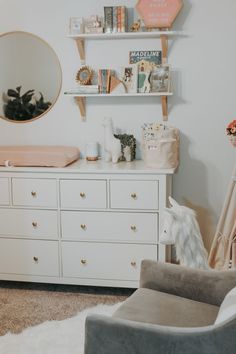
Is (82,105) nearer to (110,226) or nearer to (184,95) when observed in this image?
(184,95)

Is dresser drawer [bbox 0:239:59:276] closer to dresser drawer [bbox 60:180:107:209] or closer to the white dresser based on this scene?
the white dresser

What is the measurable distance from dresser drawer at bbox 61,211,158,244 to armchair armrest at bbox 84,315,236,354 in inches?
56.0

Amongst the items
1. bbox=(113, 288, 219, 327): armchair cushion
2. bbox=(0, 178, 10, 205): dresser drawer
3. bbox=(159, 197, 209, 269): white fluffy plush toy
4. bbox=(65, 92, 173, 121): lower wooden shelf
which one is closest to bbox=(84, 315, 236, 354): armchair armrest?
→ bbox=(113, 288, 219, 327): armchair cushion

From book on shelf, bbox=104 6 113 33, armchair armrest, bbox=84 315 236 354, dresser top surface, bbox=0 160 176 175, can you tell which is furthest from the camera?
book on shelf, bbox=104 6 113 33

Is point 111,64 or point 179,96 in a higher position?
point 111,64

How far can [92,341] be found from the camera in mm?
1538

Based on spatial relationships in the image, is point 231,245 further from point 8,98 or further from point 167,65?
point 8,98

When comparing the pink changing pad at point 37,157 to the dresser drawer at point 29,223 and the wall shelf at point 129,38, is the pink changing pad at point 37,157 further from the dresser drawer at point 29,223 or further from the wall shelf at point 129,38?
the wall shelf at point 129,38

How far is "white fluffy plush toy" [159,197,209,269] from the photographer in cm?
231

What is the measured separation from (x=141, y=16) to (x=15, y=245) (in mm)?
1720

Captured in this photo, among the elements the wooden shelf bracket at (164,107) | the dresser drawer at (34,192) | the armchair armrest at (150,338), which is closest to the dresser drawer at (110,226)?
the dresser drawer at (34,192)

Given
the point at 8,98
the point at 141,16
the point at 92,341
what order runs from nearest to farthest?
1. the point at 92,341
2. the point at 141,16
3. the point at 8,98

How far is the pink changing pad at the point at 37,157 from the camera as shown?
9.90 feet

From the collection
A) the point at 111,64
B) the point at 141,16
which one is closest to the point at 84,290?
the point at 111,64
